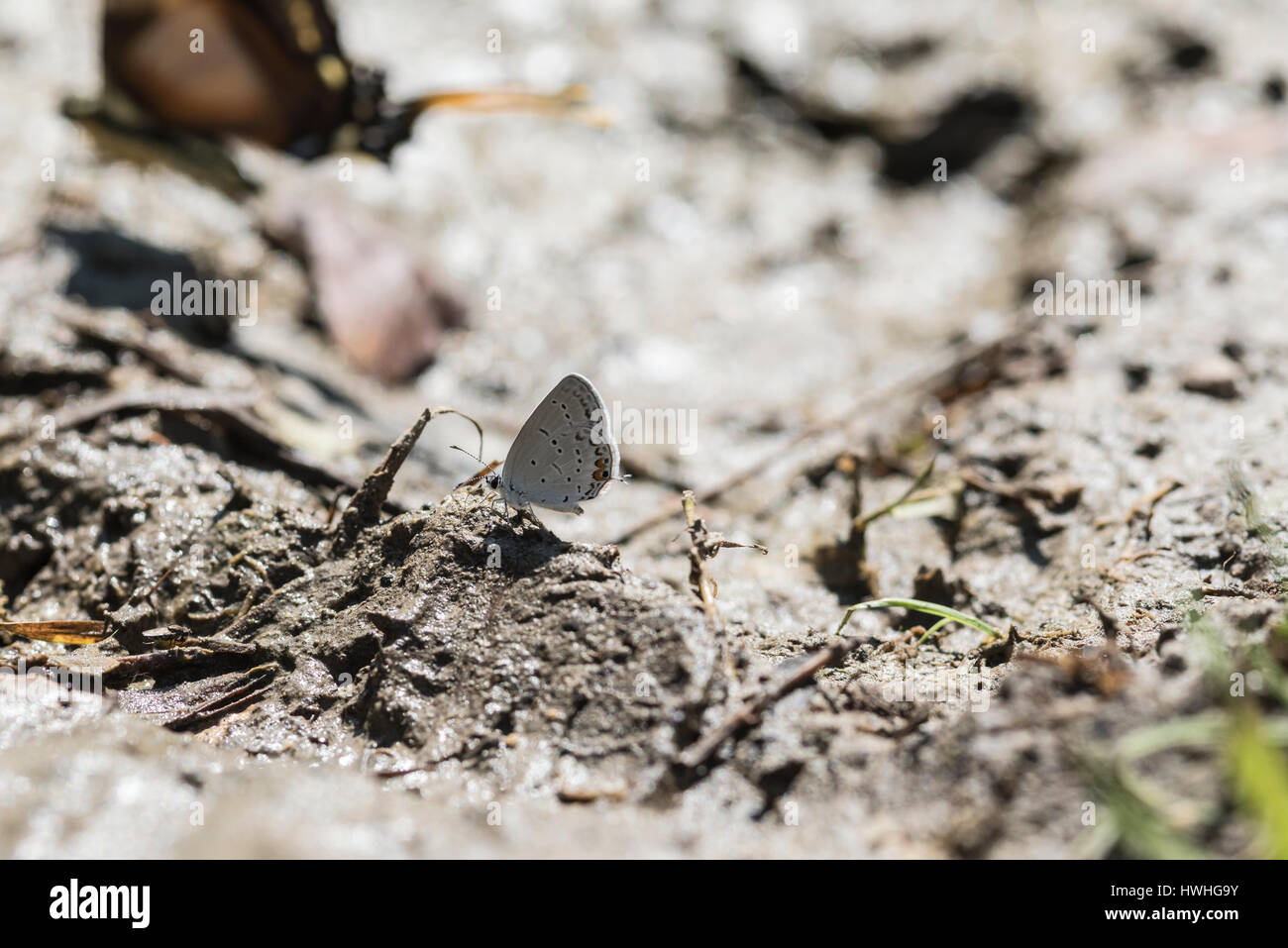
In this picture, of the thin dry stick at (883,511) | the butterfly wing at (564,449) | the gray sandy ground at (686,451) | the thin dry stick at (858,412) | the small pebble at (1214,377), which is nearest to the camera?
the gray sandy ground at (686,451)

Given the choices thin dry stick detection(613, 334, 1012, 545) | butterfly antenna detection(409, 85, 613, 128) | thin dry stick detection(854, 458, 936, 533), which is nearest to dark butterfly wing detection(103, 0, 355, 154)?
butterfly antenna detection(409, 85, 613, 128)

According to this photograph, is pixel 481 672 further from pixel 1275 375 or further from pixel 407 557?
pixel 1275 375

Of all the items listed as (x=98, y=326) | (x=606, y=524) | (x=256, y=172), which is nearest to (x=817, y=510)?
(x=606, y=524)

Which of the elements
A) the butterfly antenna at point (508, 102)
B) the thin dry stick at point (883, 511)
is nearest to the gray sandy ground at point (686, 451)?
the thin dry stick at point (883, 511)

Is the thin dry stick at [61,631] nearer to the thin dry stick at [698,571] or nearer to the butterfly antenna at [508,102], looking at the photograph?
the thin dry stick at [698,571]

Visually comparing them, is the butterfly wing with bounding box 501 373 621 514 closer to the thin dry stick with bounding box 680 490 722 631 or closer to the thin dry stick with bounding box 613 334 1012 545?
the thin dry stick with bounding box 680 490 722 631
